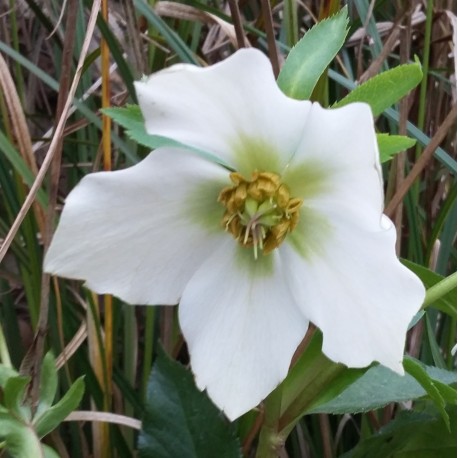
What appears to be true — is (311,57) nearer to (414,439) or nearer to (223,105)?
(223,105)

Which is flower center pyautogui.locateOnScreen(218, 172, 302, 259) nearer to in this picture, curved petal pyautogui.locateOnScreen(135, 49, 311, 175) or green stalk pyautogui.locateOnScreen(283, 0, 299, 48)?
curved petal pyautogui.locateOnScreen(135, 49, 311, 175)

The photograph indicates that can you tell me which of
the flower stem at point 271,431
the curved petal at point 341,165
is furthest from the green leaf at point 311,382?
the curved petal at point 341,165

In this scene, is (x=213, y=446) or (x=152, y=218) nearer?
(x=152, y=218)

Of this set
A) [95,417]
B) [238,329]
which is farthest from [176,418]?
[238,329]

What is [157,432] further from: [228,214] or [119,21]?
[119,21]

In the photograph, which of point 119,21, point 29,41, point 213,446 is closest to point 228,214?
point 213,446

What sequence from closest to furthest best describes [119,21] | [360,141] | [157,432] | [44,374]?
Result: 1. [360,141]
2. [44,374]
3. [157,432]
4. [119,21]
